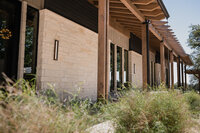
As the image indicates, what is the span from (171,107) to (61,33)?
3325 millimetres

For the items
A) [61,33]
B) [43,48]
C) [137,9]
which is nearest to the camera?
[43,48]

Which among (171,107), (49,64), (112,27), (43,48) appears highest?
(112,27)

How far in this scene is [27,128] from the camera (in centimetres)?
102

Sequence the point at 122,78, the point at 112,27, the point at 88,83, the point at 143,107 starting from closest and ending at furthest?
the point at 143,107 < the point at 88,83 < the point at 112,27 < the point at 122,78

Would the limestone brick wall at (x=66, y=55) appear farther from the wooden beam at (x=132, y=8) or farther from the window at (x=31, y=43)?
the wooden beam at (x=132, y=8)

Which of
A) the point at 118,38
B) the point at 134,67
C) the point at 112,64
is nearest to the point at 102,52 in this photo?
the point at 112,64

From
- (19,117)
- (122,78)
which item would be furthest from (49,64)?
(122,78)

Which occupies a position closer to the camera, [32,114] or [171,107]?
[32,114]

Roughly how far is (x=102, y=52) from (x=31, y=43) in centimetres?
167

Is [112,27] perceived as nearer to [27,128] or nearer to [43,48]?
[43,48]

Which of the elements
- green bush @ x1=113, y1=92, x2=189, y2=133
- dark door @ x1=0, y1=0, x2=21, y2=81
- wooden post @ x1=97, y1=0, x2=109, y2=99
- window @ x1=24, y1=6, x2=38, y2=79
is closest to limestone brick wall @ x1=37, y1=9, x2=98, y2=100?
window @ x1=24, y1=6, x2=38, y2=79

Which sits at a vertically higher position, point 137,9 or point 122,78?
point 137,9

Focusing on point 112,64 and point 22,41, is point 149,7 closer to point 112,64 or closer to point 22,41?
point 112,64

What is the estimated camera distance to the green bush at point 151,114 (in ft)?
6.64
